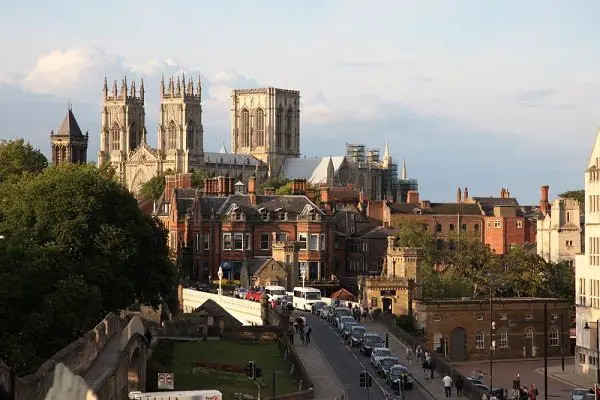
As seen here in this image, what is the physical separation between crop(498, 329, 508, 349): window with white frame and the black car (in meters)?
19.6

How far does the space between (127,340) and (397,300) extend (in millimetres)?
55466

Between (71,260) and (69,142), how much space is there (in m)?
124

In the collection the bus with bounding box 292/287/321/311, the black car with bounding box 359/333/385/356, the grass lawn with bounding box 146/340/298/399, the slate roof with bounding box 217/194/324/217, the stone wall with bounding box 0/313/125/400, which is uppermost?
the slate roof with bounding box 217/194/324/217

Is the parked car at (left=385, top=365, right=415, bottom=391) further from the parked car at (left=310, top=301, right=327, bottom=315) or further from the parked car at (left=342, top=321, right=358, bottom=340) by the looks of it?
the parked car at (left=310, top=301, right=327, bottom=315)

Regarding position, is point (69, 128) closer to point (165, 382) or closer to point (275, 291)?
point (275, 291)

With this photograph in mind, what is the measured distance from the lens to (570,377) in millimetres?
85125

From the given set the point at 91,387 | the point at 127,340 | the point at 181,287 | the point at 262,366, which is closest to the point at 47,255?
the point at 262,366

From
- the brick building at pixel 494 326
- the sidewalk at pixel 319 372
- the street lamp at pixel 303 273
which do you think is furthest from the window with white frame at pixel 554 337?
the street lamp at pixel 303 273

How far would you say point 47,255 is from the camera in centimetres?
6812

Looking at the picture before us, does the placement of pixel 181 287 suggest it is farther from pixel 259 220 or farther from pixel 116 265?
pixel 116 265

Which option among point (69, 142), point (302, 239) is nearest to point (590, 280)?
point (302, 239)

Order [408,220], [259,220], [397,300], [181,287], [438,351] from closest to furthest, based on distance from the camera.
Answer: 1. [438,351]
2. [397,300]
3. [181,287]
4. [259,220]
5. [408,220]

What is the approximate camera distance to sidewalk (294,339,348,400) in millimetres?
62775

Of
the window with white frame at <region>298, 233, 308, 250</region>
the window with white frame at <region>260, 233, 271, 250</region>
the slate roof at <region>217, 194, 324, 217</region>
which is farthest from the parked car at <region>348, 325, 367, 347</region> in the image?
the slate roof at <region>217, 194, 324, 217</region>
